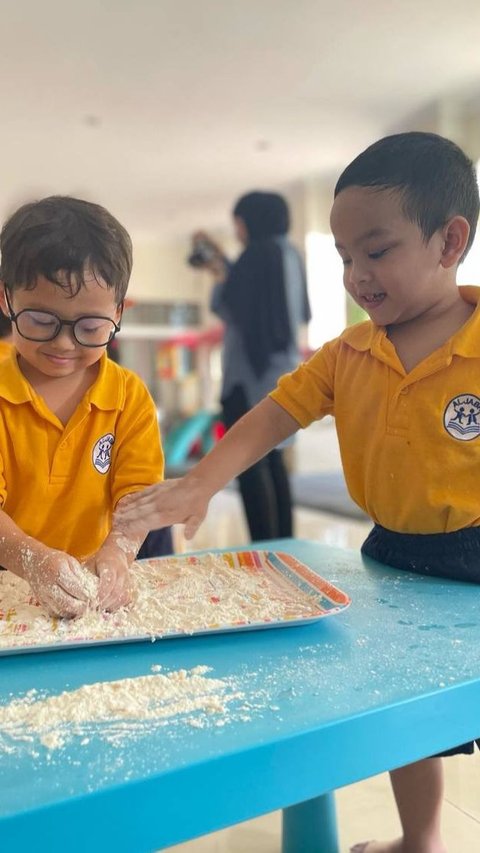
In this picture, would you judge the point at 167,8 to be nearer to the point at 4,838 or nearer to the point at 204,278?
the point at 4,838

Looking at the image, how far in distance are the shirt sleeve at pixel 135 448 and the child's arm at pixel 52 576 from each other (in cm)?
18

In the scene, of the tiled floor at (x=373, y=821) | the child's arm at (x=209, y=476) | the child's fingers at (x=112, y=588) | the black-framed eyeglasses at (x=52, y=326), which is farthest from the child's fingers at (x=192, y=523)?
the tiled floor at (x=373, y=821)

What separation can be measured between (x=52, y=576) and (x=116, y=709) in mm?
Result: 199

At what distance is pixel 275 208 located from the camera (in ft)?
7.31

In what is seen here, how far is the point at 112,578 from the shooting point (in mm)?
723

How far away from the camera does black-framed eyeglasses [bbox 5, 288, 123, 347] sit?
75 cm

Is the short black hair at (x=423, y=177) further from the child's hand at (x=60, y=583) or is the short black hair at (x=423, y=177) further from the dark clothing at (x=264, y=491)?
the dark clothing at (x=264, y=491)

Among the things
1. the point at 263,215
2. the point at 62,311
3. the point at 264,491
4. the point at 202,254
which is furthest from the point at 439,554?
the point at 202,254

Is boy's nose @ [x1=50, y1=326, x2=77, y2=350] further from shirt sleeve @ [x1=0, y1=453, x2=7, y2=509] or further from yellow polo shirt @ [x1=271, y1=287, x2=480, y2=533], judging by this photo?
yellow polo shirt @ [x1=271, y1=287, x2=480, y2=533]

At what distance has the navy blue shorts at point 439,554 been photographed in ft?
2.71

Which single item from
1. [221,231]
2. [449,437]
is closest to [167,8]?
[449,437]

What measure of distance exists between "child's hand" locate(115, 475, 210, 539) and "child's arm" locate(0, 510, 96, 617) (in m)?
0.12

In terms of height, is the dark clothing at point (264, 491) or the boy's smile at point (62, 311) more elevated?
the boy's smile at point (62, 311)

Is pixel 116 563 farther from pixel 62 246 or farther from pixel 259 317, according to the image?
pixel 259 317
